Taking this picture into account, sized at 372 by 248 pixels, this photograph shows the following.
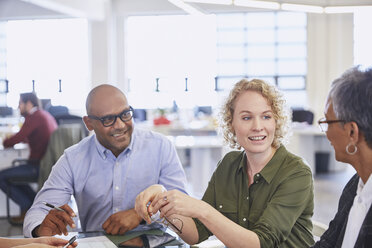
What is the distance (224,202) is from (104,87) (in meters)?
0.78

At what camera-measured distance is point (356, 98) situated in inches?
53.4

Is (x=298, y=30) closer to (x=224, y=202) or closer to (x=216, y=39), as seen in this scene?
A: (x=216, y=39)

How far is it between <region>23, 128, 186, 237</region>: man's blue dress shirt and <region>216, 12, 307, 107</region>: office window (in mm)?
8526

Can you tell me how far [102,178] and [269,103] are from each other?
88 centimetres

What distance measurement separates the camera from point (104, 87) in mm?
2387

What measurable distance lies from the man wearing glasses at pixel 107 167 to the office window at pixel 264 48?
8499mm

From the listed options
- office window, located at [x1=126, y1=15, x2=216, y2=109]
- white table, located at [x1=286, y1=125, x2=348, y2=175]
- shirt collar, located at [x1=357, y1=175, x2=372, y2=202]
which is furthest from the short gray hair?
office window, located at [x1=126, y1=15, x2=216, y2=109]

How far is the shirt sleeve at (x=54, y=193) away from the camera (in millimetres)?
2160

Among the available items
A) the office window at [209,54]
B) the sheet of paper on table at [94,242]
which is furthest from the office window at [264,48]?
the sheet of paper on table at [94,242]

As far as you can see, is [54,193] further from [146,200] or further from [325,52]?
[325,52]

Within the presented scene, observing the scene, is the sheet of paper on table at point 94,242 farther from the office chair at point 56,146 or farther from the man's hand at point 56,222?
the office chair at point 56,146

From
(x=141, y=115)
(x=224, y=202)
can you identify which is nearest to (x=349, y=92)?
(x=224, y=202)

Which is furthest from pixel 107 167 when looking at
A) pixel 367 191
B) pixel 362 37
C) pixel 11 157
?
pixel 362 37

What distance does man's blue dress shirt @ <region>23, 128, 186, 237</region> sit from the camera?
240 centimetres
